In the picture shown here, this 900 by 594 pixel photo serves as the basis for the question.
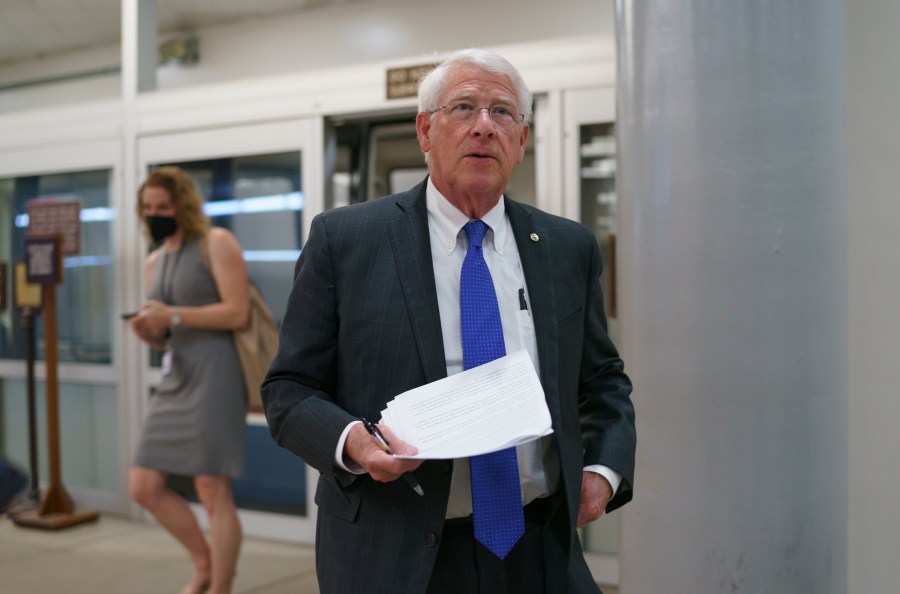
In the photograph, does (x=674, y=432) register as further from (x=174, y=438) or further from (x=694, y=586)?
(x=174, y=438)

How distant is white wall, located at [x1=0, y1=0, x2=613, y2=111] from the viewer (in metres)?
5.66

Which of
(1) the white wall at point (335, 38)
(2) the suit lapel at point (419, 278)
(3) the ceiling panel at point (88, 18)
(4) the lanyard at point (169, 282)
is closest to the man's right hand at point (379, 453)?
(2) the suit lapel at point (419, 278)

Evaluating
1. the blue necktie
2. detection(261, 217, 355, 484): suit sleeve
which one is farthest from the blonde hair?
the blue necktie

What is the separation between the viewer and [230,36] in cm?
691

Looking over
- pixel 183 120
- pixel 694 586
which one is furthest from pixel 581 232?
pixel 183 120

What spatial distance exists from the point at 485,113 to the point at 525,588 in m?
0.90

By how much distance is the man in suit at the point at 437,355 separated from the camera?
172 cm

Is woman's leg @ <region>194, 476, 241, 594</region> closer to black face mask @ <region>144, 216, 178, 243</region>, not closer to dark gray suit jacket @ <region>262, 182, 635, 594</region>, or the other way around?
black face mask @ <region>144, 216, 178, 243</region>

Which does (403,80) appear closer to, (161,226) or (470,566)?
(161,226)

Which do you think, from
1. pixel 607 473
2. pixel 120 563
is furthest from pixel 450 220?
pixel 120 563

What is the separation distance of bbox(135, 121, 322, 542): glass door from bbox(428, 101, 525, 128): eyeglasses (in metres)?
3.51

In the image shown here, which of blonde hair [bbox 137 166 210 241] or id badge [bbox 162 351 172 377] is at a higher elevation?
blonde hair [bbox 137 166 210 241]

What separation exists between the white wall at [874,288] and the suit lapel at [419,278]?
7.39 feet

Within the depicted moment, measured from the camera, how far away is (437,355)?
173 centimetres
